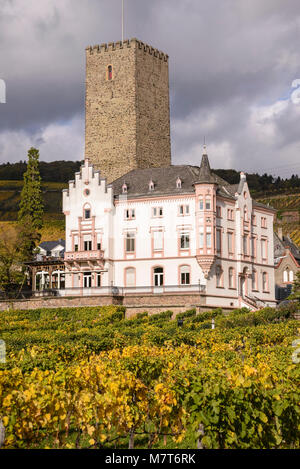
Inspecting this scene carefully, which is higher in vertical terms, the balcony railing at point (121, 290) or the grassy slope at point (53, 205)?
the grassy slope at point (53, 205)

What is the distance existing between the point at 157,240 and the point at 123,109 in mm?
23927

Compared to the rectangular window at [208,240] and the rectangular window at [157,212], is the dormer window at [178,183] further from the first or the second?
the rectangular window at [208,240]

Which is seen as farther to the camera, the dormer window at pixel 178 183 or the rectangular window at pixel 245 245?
the rectangular window at pixel 245 245

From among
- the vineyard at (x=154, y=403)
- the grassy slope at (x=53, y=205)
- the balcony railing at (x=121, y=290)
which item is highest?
the grassy slope at (x=53, y=205)

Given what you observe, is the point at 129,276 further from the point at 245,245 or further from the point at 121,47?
the point at 121,47

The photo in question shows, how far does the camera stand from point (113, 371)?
21.9 meters

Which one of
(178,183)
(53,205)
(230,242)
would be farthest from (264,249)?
(53,205)

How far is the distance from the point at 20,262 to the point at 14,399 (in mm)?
64465

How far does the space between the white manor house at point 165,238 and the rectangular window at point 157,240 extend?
11 cm

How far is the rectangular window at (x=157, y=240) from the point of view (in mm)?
73562

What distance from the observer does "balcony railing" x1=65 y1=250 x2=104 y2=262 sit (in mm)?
73688

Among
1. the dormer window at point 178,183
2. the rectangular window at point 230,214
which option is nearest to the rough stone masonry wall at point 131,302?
the rectangular window at point 230,214

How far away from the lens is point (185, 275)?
72.0m
